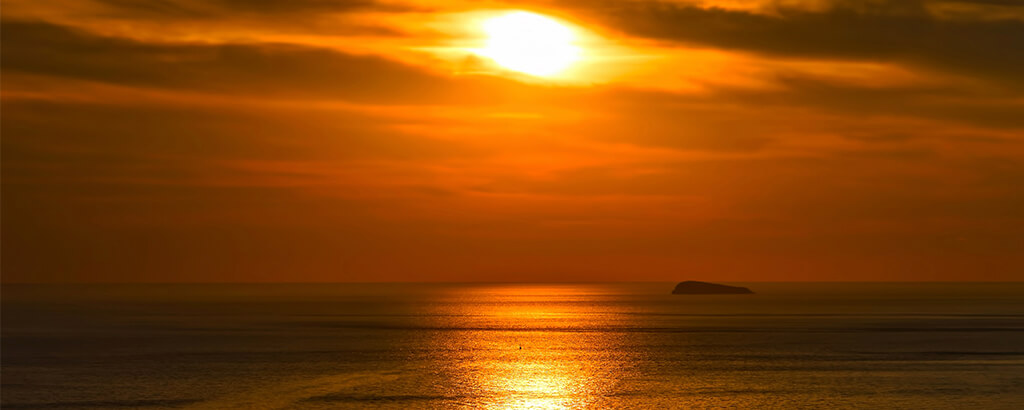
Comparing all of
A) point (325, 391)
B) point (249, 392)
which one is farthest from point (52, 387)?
point (325, 391)

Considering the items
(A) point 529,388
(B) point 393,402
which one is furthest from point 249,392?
(A) point 529,388

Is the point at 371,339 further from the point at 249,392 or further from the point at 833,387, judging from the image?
the point at 833,387

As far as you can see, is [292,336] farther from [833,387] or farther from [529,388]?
[833,387]

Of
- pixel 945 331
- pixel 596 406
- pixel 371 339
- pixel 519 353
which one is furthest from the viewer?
pixel 945 331

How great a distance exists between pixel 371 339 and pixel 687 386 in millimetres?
67427

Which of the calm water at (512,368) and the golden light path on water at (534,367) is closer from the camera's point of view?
the calm water at (512,368)

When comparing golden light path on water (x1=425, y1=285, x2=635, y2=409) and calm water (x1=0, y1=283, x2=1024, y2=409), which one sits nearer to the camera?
calm water (x1=0, y1=283, x2=1024, y2=409)

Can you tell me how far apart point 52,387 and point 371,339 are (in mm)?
62999

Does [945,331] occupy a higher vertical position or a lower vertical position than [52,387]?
higher

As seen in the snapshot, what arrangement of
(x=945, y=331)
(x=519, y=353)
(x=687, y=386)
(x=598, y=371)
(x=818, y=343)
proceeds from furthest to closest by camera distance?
(x=945, y=331) → (x=818, y=343) → (x=519, y=353) → (x=598, y=371) → (x=687, y=386)

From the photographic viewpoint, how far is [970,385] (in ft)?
267

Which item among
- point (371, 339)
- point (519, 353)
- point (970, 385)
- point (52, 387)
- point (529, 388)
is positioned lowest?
point (970, 385)

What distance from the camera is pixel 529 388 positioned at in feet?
273

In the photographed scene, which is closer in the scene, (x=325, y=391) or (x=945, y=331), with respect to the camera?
(x=325, y=391)
